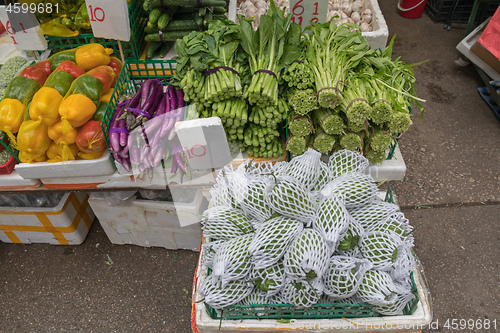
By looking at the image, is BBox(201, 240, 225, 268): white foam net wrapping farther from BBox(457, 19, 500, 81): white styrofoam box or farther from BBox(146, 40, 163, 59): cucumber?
BBox(457, 19, 500, 81): white styrofoam box

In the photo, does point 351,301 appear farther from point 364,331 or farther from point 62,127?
point 62,127

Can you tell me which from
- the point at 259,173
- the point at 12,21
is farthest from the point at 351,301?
the point at 12,21

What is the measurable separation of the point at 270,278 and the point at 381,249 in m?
0.50

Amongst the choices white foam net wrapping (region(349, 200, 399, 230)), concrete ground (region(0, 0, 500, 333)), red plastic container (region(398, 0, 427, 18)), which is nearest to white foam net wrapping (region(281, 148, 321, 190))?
white foam net wrapping (region(349, 200, 399, 230))

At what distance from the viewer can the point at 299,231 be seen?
150 centimetres

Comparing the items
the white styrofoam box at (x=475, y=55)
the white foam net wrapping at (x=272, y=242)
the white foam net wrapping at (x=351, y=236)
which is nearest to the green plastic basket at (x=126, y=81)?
the white foam net wrapping at (x=272, y=242)

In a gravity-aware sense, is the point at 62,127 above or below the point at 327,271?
above

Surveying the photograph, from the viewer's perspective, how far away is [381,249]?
4.84 feet

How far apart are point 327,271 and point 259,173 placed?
600 millimetres

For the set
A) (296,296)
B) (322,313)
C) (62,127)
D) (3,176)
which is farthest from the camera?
(3,176)

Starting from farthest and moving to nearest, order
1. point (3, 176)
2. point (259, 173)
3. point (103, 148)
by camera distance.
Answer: point (3, 176)
point (103, 148)
point (259, 173)

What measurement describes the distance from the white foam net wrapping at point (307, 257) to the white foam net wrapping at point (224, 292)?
0.23 meters

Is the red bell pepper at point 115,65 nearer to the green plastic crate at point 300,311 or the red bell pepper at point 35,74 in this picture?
the red bell pepper at point 35,74

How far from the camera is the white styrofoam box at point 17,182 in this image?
7.84 feet
